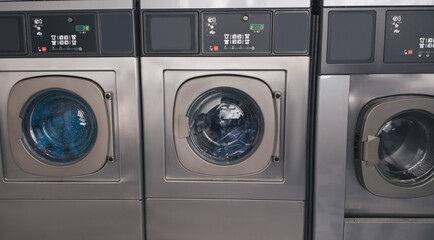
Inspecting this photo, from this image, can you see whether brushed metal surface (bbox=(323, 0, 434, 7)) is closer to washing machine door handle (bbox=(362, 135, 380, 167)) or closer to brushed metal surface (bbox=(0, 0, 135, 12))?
washing machine door handle (bbox=(362, 135, 380, 167))

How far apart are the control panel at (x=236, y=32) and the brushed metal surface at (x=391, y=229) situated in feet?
2.80

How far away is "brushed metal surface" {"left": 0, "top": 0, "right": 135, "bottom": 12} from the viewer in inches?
52.8

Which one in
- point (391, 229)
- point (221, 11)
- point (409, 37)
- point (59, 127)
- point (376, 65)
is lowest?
point (391, 229)

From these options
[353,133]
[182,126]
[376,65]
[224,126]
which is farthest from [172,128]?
[376,65]

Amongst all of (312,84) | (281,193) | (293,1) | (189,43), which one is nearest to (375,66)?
(312,84)

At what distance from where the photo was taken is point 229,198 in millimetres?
1432

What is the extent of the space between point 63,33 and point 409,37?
1.44 m

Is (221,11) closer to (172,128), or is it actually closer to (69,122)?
(172,128)

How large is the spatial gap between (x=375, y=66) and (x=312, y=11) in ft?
1.15

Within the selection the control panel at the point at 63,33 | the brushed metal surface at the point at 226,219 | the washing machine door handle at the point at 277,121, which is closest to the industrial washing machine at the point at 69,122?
the control panel at the point at 63,33

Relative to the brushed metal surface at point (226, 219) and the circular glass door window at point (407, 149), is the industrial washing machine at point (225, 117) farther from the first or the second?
the circular glass door window at point (407, 149)

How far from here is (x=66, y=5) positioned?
1.36m

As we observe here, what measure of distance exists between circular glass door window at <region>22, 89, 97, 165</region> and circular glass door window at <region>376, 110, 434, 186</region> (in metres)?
1.29

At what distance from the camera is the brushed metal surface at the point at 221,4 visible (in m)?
1.32
